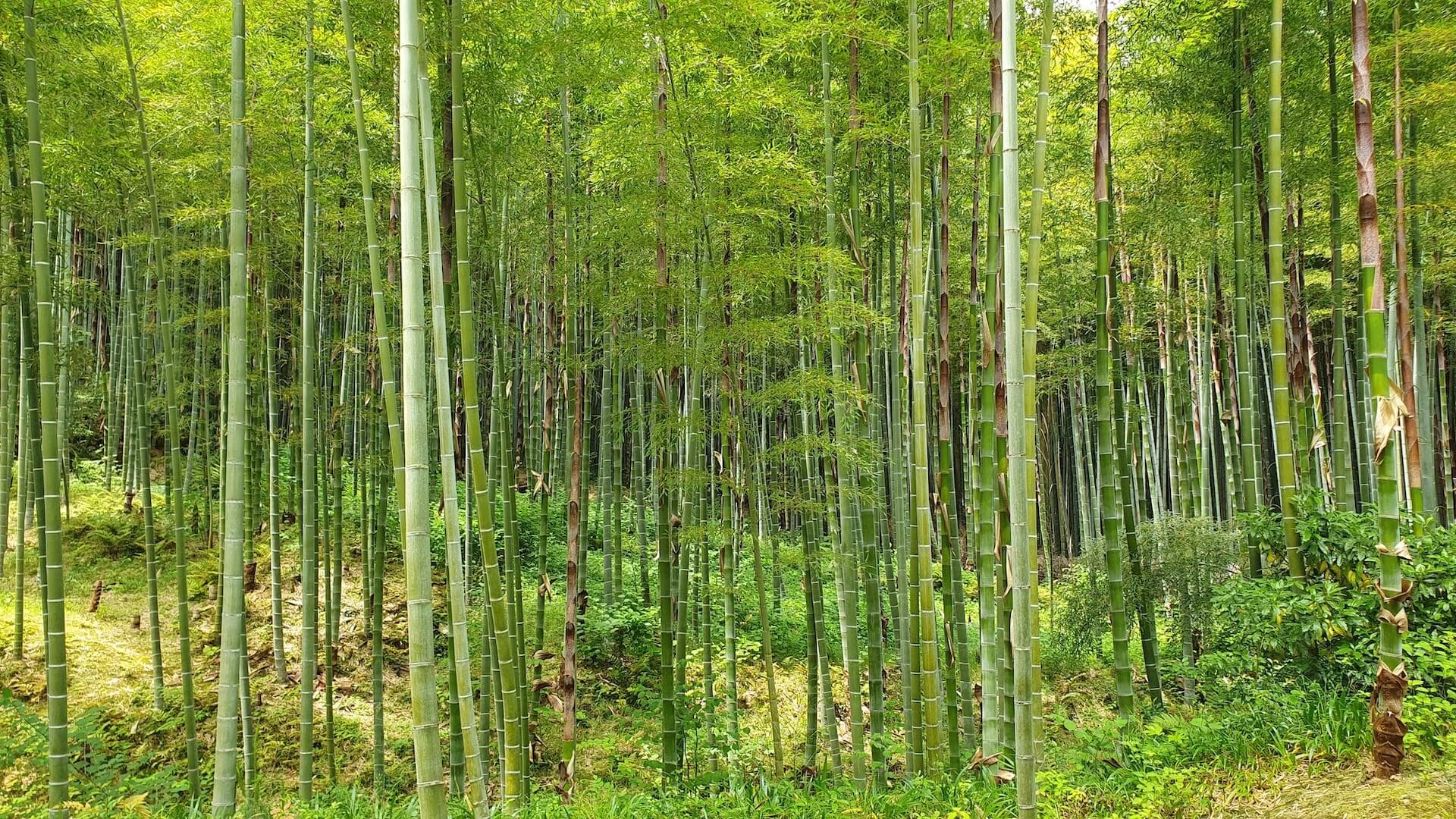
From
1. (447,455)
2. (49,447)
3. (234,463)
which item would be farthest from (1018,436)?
(49,447)

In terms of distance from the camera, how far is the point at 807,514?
5129 millimetres

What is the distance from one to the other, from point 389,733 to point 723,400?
12.7 feet

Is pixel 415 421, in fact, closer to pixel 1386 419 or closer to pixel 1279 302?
pixel 1386 419

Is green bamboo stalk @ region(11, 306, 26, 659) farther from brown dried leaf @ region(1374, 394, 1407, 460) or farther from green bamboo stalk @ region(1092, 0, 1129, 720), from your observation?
brown dried leaf @ region(1374, 394, 1407, 460)

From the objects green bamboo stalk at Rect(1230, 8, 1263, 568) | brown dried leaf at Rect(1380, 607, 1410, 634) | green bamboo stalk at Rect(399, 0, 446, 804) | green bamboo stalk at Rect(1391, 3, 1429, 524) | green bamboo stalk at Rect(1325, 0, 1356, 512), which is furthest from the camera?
green bamboo stalk at Rect(1325, 0, 1356, 512)

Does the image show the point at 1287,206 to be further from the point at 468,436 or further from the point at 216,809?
the point at 216,809

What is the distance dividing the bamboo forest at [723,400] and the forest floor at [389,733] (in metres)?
0.04

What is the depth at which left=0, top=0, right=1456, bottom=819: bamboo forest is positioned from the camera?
3.21 meters

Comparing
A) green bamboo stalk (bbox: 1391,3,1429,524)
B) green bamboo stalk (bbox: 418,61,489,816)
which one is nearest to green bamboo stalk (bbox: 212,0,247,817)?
green bamboo stalk (bbox: 418,61,489,816)

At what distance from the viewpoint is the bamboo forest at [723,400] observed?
3209mm

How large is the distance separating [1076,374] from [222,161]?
7.50 metres

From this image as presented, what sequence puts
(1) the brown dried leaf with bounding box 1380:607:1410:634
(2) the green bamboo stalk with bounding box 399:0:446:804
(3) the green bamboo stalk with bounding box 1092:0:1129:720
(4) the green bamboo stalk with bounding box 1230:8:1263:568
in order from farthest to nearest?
(4) the green bamboo stalk with bounding box 1230:8:1263:568 < (3) the green bamboo stalk with bounding box 1092:0:1129:720 < (1) the brown dried leaf with bounding box 1380:607:1410:634 < (2) the green bamboo stalk with bounding box 399:0:446:804

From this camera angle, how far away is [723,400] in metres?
4.81

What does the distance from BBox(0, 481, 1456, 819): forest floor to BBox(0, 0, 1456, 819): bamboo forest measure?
0.12 ft
